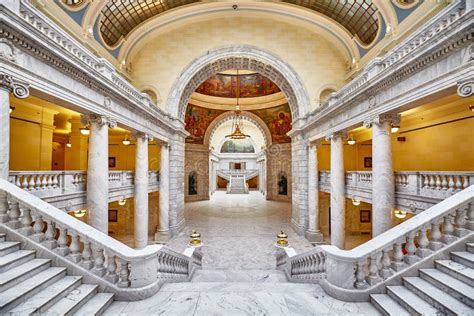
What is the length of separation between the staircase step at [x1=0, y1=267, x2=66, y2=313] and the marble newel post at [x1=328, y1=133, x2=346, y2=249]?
1009 centimetres

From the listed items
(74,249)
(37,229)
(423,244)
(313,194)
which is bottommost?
(313,194)

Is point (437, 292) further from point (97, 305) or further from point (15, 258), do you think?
point (15, 258)

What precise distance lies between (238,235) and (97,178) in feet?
27.9

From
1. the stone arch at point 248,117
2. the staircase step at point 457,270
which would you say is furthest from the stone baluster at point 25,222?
the stone arch at point 248,117

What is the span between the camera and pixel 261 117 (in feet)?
90.9

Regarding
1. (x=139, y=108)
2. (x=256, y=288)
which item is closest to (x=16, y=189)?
(x=256, y=288)

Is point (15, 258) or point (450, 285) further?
point (15, 258)

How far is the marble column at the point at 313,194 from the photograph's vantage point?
→ 1310cm

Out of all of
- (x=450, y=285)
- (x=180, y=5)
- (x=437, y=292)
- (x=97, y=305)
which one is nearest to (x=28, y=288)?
(x=97, y=305)

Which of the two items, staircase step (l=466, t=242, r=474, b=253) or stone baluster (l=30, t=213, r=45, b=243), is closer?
staircase step (l=466, t=242, r=474, b=253)

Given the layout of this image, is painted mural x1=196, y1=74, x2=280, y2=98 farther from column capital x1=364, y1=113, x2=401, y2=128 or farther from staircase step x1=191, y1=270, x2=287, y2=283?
staircase step x1=191, y1=270, x2=287, y2=283

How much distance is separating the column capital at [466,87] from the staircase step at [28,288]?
8387mm

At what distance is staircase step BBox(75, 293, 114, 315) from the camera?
3.32 meters

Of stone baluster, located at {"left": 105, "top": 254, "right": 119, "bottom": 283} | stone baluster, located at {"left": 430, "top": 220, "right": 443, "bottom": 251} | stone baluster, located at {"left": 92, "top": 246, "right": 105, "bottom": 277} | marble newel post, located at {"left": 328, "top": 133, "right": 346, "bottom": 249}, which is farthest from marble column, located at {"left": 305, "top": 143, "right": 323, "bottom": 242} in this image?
stone baluster, located at {"left": 92, "top": 246, "right": 105, "bottom": 277}
